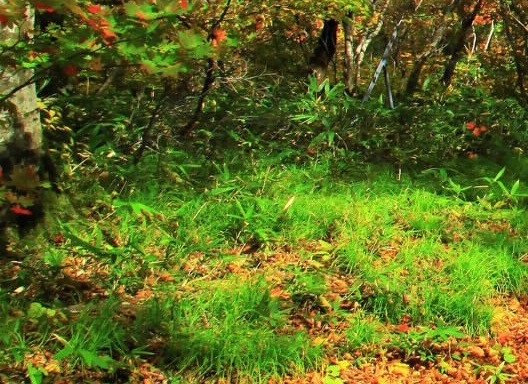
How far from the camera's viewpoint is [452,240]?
4262 millimetres

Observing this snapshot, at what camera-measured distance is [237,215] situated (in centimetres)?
434

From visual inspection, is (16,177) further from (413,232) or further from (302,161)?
(302,161)

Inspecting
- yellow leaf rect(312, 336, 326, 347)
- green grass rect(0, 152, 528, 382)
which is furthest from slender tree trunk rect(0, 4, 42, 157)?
yellow leaf rect(312, 336, 326, 347)

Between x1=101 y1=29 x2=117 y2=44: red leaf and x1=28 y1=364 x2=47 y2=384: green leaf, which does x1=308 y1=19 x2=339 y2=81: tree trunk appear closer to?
x1=101 y1=29 x2=117 y2=44: red leaf

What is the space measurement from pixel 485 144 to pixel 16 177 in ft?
15.2

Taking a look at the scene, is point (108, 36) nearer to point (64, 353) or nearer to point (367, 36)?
point (64, 353)

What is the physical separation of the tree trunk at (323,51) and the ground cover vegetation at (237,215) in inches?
53.9

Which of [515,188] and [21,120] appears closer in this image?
Answer: [21,120]

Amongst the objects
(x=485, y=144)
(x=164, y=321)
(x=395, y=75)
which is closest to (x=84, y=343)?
(x=164, y=321)

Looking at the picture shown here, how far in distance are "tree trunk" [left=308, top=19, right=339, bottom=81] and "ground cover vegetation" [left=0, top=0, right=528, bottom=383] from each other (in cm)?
137

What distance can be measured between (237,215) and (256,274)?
0.68 m

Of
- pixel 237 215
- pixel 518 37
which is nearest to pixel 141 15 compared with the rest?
pixel 237 215

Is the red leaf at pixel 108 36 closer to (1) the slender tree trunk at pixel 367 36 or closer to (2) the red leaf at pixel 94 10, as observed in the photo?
(2) the red leaf at pixel 94 10

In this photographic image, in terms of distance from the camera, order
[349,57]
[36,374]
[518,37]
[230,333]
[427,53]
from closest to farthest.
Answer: [36,374] → [230,333] → [518,37] → [427,53] → [349,57]
